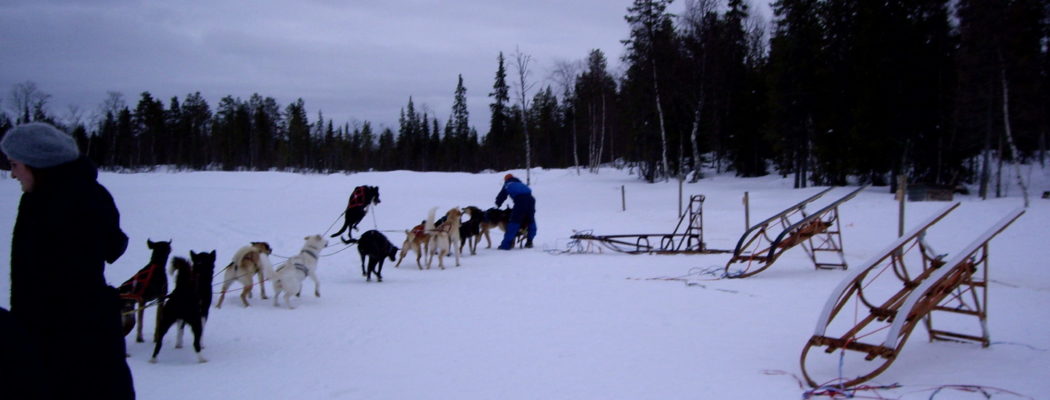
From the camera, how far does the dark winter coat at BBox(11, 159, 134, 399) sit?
2.04 m

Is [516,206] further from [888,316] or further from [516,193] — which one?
[888,316]

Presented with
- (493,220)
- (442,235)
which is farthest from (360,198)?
(442,235)

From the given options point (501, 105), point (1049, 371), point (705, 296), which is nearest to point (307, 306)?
point (705, 296)

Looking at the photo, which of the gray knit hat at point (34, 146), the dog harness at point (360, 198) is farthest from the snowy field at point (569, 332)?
the gray knit hat at point (34, 146)

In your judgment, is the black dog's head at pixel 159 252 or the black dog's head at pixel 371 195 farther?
the black dog's head at pixel 371 195

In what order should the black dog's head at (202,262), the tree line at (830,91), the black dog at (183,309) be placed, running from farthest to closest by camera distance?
the tree line at (830,91), the black dog's head at (202,262), the black dog at (183,309)

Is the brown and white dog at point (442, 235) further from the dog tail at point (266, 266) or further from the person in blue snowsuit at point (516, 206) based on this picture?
the dog tail at point (266, 266)

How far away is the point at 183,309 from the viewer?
182 inches

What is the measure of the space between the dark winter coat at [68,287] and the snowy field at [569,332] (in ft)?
6.19

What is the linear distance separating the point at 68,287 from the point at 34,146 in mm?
533

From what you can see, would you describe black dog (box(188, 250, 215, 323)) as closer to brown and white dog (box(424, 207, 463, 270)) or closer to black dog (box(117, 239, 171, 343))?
black dog (box(117, 239, 171, 343))

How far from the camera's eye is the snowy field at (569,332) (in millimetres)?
3967

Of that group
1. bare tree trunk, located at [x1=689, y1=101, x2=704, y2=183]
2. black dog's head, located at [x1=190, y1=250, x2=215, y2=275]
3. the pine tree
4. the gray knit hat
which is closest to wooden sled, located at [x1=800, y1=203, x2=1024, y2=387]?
the gray knit hat

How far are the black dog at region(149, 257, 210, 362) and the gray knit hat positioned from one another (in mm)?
2716
